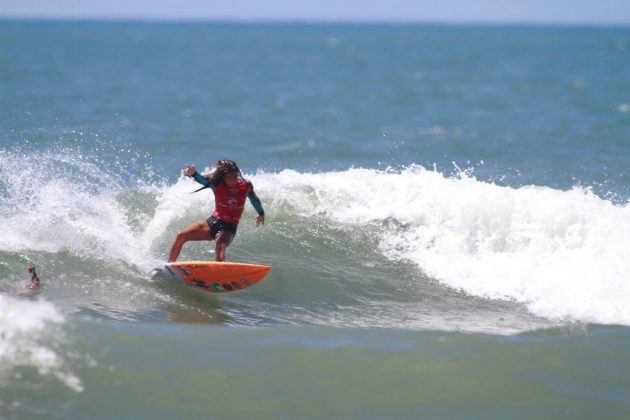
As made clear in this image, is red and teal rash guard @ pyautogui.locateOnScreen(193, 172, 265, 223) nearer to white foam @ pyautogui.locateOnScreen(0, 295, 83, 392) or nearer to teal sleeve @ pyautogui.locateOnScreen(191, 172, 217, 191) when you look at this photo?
teal sleeve @ pyautogui.locateOnScreen(191, 172, 217, 191)

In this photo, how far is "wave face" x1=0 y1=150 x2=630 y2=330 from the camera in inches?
390

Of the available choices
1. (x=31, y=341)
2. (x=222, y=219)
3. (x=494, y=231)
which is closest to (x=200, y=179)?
(x=222, y=219)

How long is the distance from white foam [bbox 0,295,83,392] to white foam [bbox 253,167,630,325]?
17.5 feet

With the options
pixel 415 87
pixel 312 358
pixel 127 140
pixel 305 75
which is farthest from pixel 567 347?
pixel 305 75

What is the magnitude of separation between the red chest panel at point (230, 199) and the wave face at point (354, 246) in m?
0.98

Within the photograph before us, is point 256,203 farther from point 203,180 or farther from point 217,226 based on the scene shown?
point 203,180

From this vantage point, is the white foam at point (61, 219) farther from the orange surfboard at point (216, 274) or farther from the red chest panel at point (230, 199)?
the red chest panel at point (230, 199)

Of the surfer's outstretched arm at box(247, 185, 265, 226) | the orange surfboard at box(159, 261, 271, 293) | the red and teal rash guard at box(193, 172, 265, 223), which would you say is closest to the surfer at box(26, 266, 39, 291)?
the orange surfboard at box(159, 261, 271, 293)

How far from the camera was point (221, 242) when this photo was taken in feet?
34.0

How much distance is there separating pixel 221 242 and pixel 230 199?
1.74 ft

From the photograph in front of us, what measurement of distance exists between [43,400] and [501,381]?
13.1 feet

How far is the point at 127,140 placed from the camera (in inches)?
806

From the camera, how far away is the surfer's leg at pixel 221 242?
1027 cm

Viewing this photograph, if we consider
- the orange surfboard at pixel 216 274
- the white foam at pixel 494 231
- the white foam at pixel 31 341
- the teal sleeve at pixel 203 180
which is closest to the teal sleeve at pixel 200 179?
the teal sleeve at pixel 203 180
